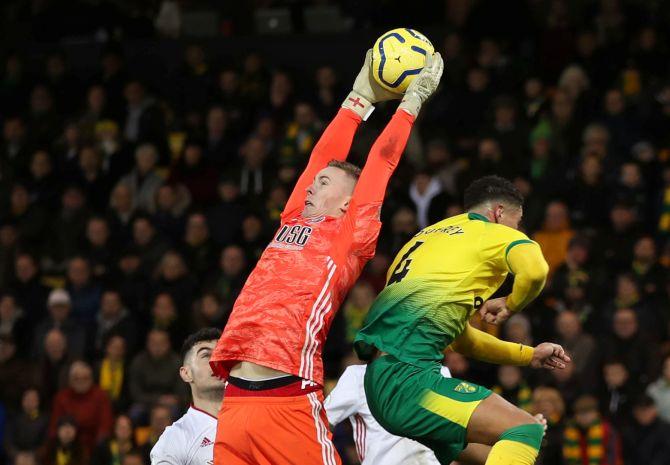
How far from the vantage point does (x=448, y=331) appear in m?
7.23

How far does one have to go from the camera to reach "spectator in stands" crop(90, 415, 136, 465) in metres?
12.9

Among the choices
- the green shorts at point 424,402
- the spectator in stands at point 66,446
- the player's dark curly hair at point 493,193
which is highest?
the player's dark curly hair at point 493,193

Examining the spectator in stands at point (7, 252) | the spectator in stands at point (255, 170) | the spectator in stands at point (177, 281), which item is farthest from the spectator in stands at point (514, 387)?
the spectator in stands at point (7, 252)

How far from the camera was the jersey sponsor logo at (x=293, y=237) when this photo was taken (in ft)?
23.6

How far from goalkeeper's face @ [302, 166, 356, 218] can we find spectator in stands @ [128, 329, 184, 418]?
6.25 m

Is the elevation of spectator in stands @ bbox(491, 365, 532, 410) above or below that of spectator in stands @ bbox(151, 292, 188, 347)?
below

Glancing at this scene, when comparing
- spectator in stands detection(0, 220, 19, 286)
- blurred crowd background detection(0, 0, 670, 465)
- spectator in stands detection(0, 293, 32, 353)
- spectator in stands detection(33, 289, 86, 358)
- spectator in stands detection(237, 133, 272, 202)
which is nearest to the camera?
blurred crowd background detection(0, 0, 670, 465)

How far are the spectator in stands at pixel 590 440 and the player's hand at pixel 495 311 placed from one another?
443 centimetres

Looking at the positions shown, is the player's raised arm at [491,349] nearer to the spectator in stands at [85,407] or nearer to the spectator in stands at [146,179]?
the spectator in stands at [85,407]

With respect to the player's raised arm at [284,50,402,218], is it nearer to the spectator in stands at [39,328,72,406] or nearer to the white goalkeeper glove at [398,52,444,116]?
the white goalkeeper glove at [398,52,444,116]

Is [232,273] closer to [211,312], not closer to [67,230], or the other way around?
[211,312]

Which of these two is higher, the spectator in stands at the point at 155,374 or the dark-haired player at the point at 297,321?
the dark-haired player at the point at 297,321

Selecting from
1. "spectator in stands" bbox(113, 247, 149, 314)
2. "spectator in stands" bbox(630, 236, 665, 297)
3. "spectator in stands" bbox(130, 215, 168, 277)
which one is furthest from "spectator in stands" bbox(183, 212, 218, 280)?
"spectator in stands" bbox(630, 236, 665, 297)

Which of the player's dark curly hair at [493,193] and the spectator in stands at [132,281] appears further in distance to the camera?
the spectator in stands at [132,281]
